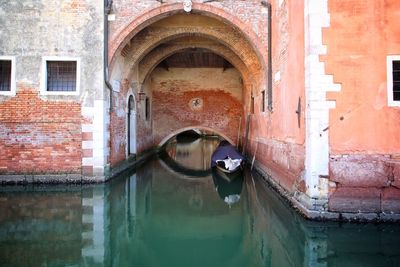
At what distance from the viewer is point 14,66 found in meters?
7.91

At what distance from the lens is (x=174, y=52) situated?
1181 centimetres

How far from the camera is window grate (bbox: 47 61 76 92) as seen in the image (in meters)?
8.10

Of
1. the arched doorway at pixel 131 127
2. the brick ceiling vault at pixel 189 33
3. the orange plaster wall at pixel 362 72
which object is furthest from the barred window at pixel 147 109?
the orange plaster wall at pixel 362 72

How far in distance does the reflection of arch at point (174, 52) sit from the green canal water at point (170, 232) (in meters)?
5.23

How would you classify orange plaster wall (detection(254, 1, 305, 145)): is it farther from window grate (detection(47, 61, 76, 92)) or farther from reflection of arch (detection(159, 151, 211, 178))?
window grate (detection(47, 61, 76, 92))

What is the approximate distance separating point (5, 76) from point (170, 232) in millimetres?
5732

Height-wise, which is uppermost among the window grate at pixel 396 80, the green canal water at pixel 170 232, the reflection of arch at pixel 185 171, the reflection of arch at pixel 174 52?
the reflection of arch at pixel 174 52

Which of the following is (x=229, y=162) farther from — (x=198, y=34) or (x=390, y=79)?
(x=390, y=79)

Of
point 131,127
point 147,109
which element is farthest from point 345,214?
point 147,109

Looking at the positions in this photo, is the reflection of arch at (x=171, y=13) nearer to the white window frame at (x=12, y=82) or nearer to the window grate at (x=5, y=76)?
the white window frame at (x=12, y=82)

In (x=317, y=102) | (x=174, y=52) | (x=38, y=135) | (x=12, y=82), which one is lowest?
(x=38, y=135)

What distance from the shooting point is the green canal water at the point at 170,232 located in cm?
406

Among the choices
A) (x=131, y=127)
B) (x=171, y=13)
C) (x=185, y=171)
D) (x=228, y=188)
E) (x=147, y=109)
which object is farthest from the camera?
(x=147, y=109)

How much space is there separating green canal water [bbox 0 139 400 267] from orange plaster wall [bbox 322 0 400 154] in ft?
4.02
